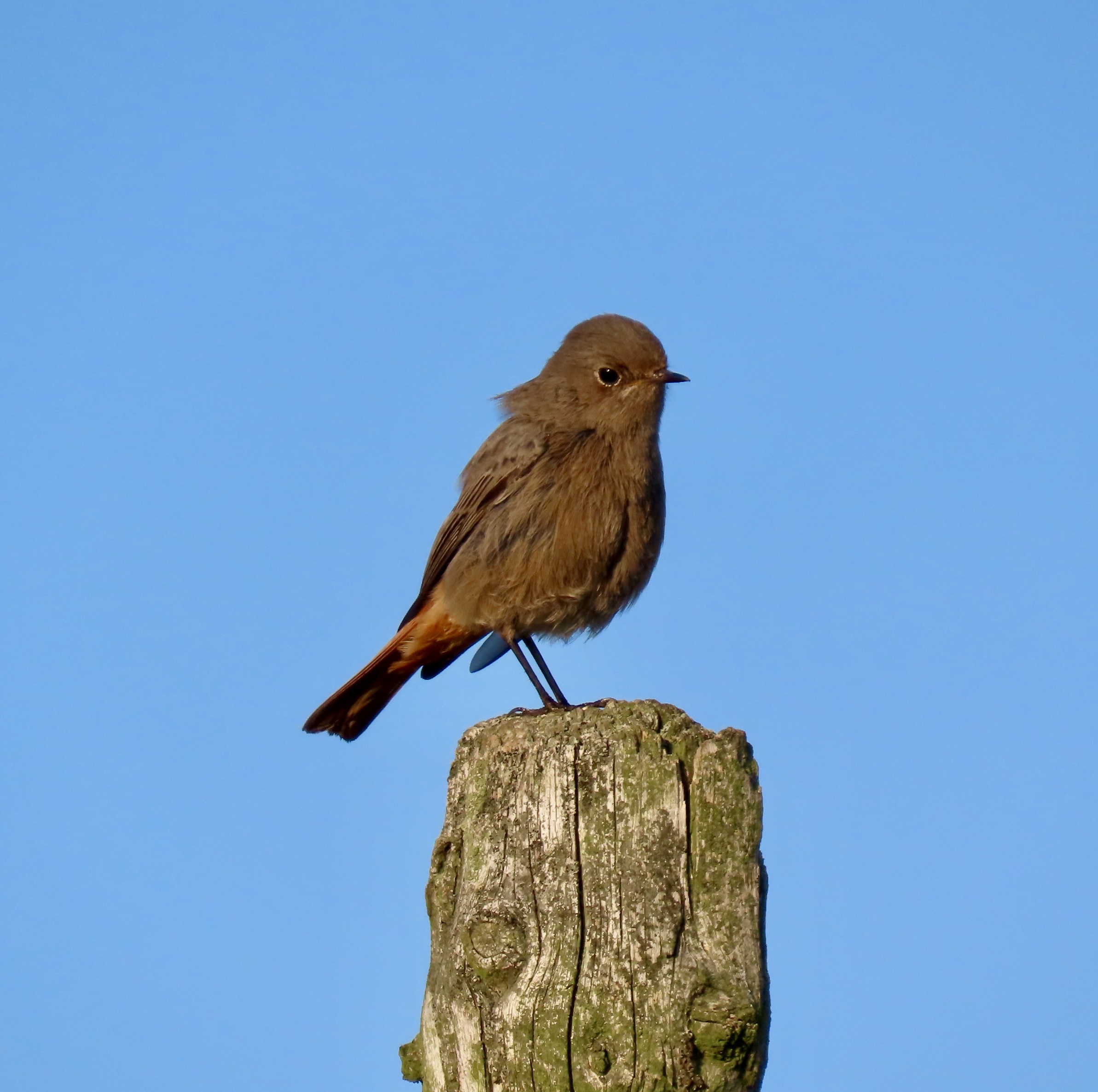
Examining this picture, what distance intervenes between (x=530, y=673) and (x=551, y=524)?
0.93 metres

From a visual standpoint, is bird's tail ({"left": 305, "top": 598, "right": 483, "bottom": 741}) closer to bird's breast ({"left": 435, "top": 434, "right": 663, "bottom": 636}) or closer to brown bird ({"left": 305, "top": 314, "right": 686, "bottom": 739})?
brown bird ({"left": 305, "top": 314, "right": 686, "bottom": 739})

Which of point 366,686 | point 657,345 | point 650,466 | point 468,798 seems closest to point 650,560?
point 650,466

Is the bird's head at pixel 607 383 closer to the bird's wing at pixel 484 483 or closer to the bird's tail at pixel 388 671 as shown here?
the bird's wing at pixel 484 483

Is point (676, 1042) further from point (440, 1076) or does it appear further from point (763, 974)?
point (440, 1076)

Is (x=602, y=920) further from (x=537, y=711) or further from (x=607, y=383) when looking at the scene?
(x=607, y=383)

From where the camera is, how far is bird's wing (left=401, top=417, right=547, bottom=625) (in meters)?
7.16

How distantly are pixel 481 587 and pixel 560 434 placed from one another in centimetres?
93

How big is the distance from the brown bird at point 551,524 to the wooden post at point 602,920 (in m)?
2.68

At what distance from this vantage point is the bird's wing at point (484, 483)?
7.16 metres

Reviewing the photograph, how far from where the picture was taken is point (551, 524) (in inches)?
274

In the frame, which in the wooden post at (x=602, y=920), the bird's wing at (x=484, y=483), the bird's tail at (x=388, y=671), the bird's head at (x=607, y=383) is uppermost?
the bird's head at (x=607, y=383)

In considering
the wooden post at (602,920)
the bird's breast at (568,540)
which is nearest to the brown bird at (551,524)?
the bird's breast at (568,540)

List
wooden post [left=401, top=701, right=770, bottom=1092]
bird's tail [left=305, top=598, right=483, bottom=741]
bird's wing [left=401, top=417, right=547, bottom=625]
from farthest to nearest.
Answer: bird's tail [left=305, top=598, right=483, bottom=741], bird's wing [left=401, top=417, right=547, bottom=625], wooden post [left=401, top=701, right=770, bottom=1092]

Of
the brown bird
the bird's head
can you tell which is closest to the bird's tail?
the brown bird
